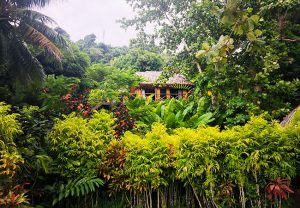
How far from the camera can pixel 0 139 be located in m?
3.38

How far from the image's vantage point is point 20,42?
383 inches

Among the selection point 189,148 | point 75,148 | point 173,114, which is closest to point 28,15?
point 173,114

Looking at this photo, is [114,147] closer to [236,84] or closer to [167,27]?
[236,84]

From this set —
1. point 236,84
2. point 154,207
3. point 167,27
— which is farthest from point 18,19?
point 154,207

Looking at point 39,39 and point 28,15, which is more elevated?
point 28,15

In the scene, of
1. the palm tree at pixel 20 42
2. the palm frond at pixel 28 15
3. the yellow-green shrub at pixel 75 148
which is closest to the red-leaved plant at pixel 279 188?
the yellow-green shrub at pixel 75 148

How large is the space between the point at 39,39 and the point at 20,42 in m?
0.85

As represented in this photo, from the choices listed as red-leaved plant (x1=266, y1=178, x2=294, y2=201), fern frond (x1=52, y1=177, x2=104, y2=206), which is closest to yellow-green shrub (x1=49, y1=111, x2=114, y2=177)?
fern frond (x1=52, y1=177, x2=104, y2=206)

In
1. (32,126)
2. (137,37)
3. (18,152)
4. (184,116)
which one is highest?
(137,37)

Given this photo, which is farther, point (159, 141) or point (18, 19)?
point (18, 19)

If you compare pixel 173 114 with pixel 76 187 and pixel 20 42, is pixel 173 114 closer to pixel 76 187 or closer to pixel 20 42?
pixel 76 187

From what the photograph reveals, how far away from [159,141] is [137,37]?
444 inches

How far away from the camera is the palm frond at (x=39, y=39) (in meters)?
9.31

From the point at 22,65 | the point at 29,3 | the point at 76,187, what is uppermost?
the point at 29,3
